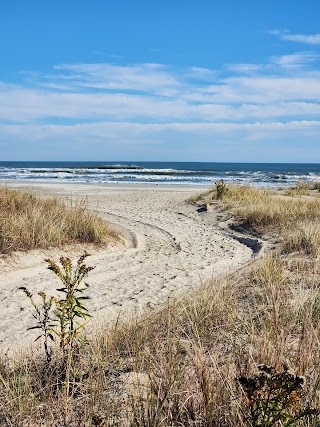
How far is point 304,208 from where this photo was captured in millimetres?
13453

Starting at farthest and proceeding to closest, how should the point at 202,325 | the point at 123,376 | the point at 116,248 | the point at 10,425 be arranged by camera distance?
the point at 116,248 → the point at 202,325 → the point at 123,376 → the point at 10,425

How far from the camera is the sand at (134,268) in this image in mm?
6125

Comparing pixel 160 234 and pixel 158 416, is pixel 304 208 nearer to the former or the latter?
pixel 160 234

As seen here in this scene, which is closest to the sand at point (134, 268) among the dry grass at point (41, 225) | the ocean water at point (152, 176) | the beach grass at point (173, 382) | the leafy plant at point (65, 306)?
the dry grass at point (41, 225)

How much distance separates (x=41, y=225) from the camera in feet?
30.0

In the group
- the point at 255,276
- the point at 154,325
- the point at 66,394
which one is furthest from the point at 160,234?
the point at 66,394

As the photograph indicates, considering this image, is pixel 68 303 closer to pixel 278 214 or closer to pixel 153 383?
pixel 153 383

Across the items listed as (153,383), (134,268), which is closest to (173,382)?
(153,383)

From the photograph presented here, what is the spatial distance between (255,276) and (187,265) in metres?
2.77

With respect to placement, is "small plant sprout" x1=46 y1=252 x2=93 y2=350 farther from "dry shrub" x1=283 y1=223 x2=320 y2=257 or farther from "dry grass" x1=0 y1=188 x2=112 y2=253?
"dry shrub" x1=283 y1=223 x2=320 y2=257

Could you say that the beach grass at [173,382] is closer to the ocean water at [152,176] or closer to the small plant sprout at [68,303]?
the small plant sprout at [68,303]

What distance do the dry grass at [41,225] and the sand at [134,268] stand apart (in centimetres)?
26

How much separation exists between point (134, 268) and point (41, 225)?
2.08 metres

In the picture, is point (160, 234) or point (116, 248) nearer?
point (116, 248)
